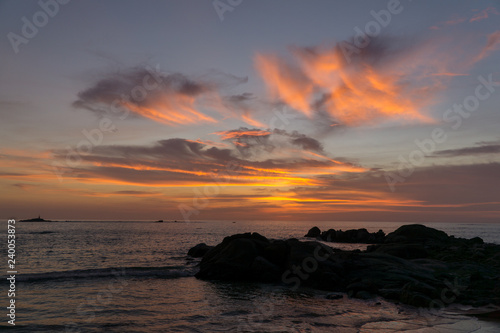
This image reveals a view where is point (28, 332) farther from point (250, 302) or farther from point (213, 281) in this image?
point (213, 281)

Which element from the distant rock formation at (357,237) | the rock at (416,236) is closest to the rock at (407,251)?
the rock at (416,236)

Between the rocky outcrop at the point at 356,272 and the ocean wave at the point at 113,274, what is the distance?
10.5ft

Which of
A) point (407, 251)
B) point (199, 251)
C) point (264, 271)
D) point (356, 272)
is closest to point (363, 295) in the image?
point (356, 272)

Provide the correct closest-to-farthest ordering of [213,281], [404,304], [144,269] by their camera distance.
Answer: [404,304], [213,281], [144,269]

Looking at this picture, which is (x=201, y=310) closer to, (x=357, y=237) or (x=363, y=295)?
(x=363, y=295)

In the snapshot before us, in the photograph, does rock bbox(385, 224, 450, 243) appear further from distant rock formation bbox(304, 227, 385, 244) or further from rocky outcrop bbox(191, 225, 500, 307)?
distant rock formation bbox(304, 227, 385, 244)

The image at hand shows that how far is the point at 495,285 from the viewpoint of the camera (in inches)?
868

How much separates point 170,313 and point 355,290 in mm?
12898

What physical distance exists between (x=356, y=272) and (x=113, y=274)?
2191 cm

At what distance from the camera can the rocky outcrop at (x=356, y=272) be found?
20.8m

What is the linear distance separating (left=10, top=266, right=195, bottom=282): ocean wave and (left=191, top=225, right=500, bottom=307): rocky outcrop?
10.5ft

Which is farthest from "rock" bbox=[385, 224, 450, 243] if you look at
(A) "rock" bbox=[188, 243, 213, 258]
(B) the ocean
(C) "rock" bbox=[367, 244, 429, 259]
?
(B) the ocean

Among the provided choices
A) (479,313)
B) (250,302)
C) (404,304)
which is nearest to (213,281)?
(250,302)

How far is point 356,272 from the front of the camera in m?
26.1
